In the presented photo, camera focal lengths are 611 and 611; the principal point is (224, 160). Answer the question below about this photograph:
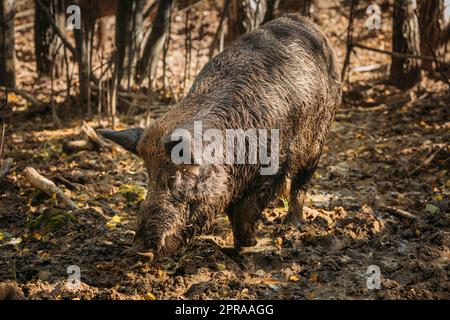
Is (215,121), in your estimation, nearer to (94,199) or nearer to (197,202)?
(197,202)

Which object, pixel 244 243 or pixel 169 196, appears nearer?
pixel 169 196

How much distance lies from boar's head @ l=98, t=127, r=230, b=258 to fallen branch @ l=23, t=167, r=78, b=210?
1.68m

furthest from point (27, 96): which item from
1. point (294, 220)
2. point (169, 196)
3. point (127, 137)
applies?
point (169, 196)

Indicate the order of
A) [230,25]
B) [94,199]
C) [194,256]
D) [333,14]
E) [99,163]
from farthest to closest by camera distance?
[333,14] < [230,25] < [99,163] < [94,199] < [194,256]

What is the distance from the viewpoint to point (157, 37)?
33.4 ft

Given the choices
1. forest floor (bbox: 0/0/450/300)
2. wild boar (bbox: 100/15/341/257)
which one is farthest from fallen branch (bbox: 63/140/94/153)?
wild boar (bbox: 100/15/341/257)

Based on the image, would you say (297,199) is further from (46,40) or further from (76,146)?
(46,40)

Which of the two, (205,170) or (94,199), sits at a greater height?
(205,170)

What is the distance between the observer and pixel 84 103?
9984 millimetres

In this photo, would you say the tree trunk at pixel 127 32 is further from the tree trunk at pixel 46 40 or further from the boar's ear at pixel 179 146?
the boar's ear at pixel 179 146

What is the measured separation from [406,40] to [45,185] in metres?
6.58

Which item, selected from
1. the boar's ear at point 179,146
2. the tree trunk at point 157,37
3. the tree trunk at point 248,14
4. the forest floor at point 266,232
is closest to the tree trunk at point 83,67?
the forest floor at point 266,232

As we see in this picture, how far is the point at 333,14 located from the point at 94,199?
961 cm
